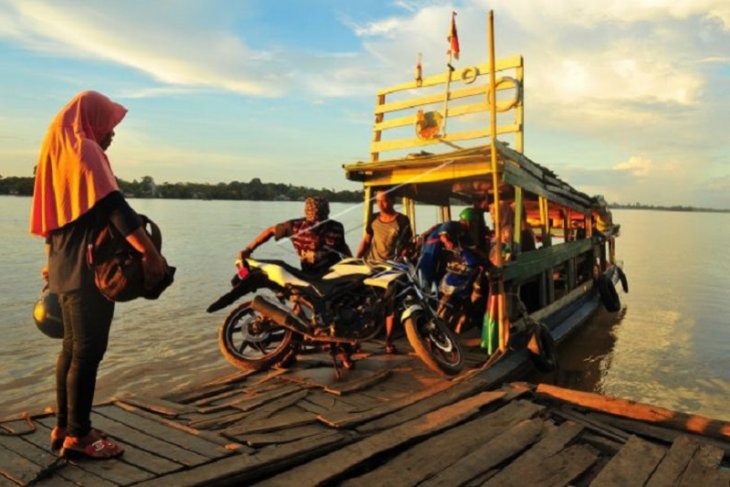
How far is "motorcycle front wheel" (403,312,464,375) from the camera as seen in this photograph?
203 inches

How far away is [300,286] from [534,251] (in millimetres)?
3994

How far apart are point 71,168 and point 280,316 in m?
2.71

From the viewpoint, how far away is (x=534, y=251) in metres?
7.71

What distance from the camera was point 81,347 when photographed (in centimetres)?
297

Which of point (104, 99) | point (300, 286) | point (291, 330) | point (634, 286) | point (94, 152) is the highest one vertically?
point (104, 99)

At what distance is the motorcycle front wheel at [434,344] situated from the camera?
5156 mm

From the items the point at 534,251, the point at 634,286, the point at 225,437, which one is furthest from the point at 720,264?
the point at 225,437

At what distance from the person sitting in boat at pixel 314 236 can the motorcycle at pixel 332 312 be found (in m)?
0.44

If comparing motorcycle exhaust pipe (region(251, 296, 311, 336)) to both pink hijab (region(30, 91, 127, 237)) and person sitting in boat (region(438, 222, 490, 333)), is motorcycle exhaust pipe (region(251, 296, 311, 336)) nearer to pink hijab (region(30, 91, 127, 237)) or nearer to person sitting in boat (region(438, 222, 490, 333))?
person sitting in boat (region(438, 222, 490, 333))

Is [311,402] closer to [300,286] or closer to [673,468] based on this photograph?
[300,286]

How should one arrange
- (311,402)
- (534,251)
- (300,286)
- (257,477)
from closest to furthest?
(257,477) → (311,402) → (300,286) → (534,251)

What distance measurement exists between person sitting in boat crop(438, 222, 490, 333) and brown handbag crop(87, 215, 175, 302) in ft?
13.2

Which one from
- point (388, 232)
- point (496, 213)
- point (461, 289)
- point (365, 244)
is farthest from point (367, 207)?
point (496, 213)

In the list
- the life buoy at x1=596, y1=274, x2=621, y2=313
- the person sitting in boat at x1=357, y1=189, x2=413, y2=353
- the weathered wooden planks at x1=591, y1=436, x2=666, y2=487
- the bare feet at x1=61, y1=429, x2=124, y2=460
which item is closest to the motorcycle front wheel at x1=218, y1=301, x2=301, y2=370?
the person sitting in boat at x1=357, y1=189, x2=413, y2=353
